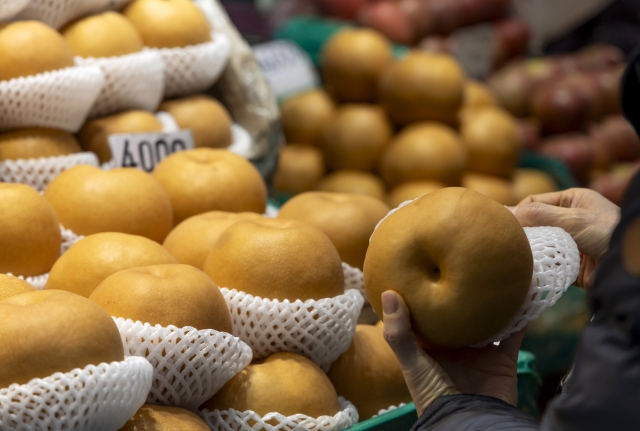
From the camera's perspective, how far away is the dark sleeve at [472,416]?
0.93m

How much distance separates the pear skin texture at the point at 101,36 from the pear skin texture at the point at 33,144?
0.80 feet

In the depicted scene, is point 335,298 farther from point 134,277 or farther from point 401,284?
point 134,277

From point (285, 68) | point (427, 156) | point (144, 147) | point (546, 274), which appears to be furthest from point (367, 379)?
point (285, 68)

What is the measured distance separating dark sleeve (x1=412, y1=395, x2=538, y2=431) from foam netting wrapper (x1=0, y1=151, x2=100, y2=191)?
3.48 ft

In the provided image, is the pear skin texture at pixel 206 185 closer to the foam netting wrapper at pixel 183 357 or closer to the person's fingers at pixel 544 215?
the foam netting wrapper at pixel 183 357

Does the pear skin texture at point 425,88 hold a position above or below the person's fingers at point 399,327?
below

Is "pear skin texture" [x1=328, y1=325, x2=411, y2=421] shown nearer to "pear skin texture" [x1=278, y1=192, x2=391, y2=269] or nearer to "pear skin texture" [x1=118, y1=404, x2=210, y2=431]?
"pear skin texture" [x1=278, y1=192, x2=391, y2=269]

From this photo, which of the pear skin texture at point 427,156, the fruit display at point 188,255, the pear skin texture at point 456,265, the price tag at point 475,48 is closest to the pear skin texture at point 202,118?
the fruit display at point 188,255

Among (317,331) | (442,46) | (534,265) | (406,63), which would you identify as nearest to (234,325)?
(317,331)

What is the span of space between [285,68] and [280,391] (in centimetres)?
219

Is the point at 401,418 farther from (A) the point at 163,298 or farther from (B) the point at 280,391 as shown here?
(A) the point at 163,298

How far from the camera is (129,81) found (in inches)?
72.5

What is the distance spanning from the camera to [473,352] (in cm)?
115

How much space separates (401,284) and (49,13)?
1268mm
